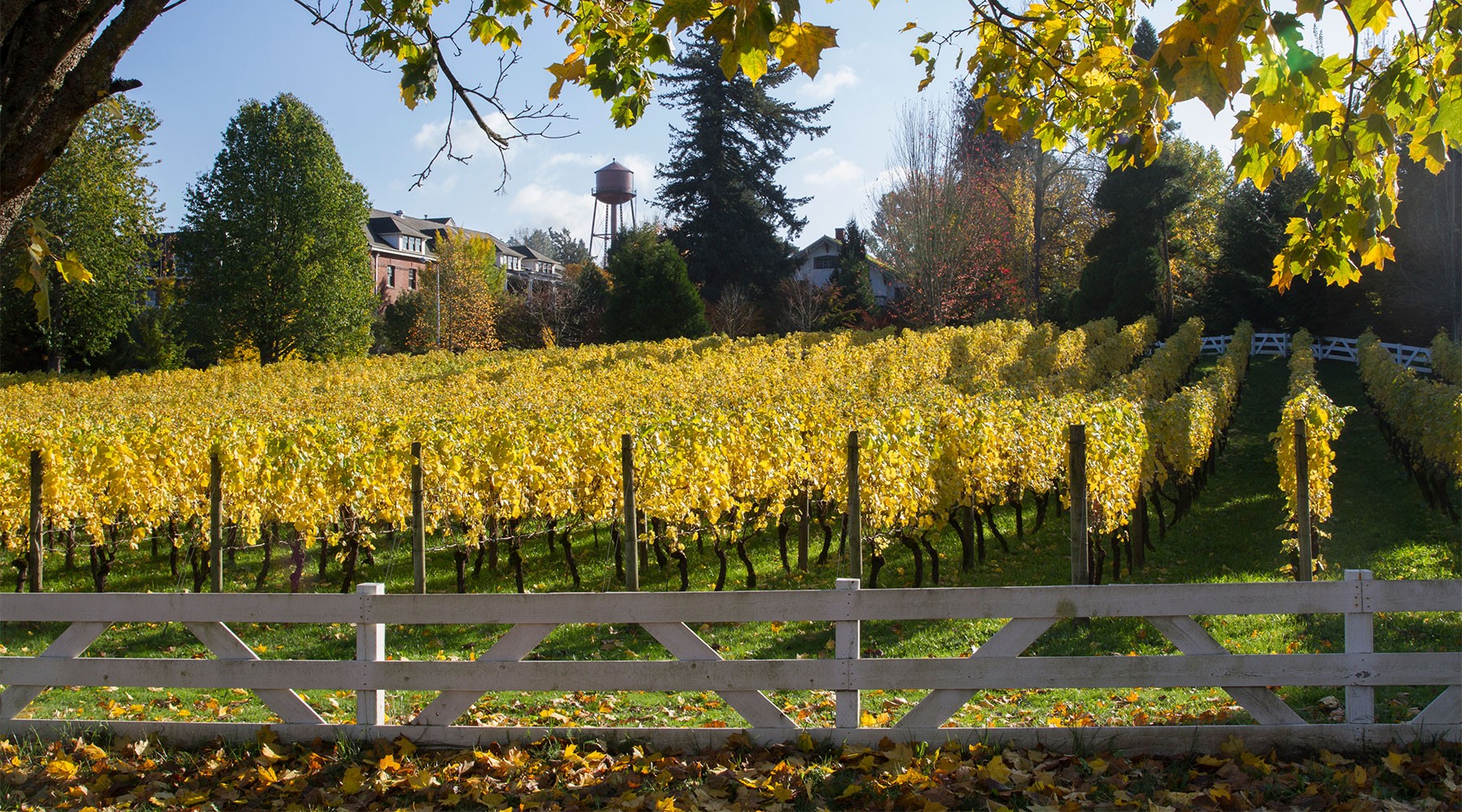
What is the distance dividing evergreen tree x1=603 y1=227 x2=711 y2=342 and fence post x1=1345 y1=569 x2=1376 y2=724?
3879 centimetres

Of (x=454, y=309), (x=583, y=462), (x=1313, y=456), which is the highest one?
(x=454, y=309)

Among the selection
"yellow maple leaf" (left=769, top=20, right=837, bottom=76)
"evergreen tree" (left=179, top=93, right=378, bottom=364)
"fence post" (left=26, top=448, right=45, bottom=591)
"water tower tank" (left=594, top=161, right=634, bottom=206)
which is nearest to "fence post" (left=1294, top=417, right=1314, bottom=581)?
"yellow maple leaf" (left=769, top=20, right=837, bottom=76)

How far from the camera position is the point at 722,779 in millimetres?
4102

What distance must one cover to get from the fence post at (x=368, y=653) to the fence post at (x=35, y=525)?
6409mm

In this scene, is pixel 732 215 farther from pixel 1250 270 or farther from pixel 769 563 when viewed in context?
pixel 769 563

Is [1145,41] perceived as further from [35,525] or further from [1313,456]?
[35,525]

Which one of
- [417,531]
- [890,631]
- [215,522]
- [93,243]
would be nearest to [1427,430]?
[890,631]

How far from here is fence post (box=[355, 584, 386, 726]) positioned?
4578 mm

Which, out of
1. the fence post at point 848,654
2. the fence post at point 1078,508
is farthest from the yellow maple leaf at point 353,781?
the fence post at point 1078,508

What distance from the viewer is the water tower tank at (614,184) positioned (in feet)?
197

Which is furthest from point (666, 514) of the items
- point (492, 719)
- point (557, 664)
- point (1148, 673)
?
point (1148, 673)

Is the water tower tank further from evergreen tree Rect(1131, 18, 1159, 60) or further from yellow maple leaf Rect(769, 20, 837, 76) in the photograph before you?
yellow maple leaf Rect(769, 20, 837, 76)

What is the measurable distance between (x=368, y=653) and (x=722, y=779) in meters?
1.77

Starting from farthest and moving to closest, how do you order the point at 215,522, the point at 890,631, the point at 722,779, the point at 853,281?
the point at 853,281 < the point at 215,522 < the point at 890,631 < the point at 722,779
